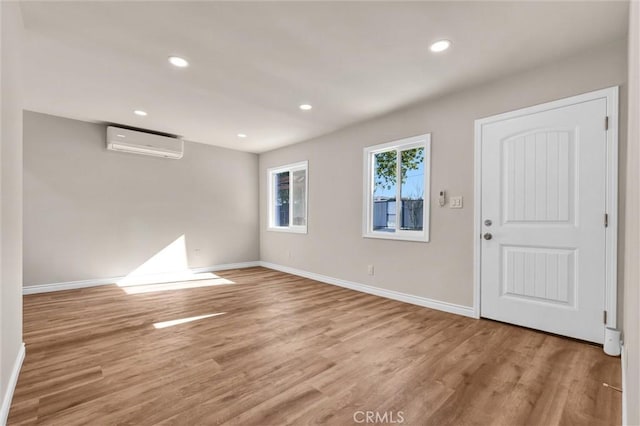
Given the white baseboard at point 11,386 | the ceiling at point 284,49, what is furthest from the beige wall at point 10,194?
the ceiling at point 284,49

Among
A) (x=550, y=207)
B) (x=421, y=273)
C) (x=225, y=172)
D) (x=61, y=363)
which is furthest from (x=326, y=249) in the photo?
(x=61, y=363)

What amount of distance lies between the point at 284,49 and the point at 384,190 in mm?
2417

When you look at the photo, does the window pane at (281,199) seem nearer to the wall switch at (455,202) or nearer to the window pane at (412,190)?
the window pane at (412,190)

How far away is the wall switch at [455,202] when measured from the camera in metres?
3.30

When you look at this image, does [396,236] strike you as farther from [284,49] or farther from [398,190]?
[284,49]

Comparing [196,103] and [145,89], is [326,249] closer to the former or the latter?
[196,103]

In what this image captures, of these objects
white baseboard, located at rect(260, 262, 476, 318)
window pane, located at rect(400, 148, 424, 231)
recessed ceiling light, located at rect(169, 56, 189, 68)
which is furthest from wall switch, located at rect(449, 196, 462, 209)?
recessed ceiling light, located at rect(169, 56, 189, 68)

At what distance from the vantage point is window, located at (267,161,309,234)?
5.64 m

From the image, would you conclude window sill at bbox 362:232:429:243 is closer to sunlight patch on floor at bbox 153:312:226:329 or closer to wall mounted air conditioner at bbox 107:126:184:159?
A: sunlight patch on floor at bbox 153:312:226:329

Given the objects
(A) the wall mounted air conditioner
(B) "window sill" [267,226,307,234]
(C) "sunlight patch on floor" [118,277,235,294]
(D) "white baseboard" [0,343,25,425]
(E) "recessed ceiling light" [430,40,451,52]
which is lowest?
(C) "sunlight patch on floor" [118,277,235,294]

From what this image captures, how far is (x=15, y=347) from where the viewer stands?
6.44 ft

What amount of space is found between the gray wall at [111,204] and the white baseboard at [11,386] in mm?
2661

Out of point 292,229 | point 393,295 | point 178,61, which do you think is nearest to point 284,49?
point 178,61

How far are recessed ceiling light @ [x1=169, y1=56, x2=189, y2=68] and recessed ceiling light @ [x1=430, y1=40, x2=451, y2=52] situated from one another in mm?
2190
